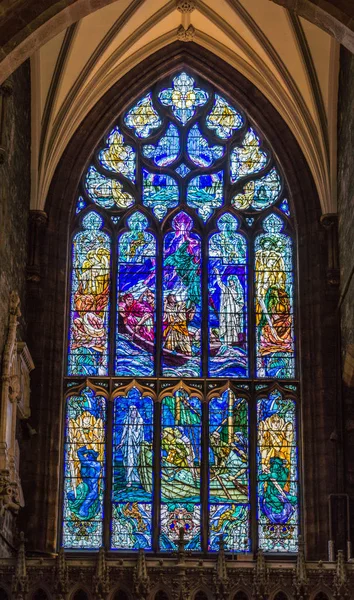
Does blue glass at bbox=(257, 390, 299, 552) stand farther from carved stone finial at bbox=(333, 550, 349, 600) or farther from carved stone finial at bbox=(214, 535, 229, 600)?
carved stone finial at bbox=(333, 550, 349, 600)

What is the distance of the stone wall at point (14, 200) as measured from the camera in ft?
65.7

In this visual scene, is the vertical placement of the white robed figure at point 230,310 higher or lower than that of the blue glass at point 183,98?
lower

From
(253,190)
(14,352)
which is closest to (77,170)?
(253,190)

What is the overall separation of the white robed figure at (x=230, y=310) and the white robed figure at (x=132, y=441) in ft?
6.70

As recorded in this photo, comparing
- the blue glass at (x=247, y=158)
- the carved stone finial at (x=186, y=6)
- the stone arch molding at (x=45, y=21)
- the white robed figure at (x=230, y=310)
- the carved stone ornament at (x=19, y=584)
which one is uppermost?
the carved stone finial at (x=186, y=6)

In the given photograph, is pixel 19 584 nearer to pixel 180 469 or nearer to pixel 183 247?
pixel 180 469

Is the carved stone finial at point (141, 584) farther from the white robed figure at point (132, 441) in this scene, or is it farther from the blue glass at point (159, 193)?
the blue glass at point (159, 193)

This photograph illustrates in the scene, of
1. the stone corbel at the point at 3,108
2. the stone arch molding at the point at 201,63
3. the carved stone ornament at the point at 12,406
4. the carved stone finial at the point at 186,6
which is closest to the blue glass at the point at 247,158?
the stone arch molding at the point at 201,63

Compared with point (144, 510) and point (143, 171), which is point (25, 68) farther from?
point (144, 510)

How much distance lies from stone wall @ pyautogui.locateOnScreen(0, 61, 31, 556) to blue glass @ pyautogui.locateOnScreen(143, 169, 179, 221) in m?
2.28

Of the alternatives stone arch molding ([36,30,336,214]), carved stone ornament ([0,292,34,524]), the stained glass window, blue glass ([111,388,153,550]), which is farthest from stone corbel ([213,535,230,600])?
stone arch molding ([36,30,336,214])

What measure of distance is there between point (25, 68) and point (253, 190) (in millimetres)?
4658

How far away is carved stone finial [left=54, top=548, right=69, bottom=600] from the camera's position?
17953mm

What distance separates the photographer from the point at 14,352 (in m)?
20.1
